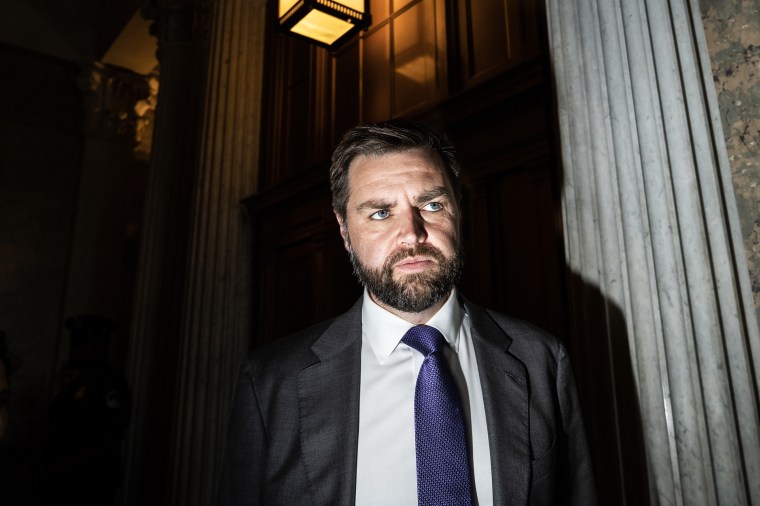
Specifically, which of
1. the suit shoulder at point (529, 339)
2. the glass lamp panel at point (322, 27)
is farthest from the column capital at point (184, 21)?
the suit shoulder at point (529, 339)

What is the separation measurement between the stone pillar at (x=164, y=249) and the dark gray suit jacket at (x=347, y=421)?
3.45 metres

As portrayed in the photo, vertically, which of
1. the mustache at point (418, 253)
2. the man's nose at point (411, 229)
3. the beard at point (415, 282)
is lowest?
the beard at point (415, 282)

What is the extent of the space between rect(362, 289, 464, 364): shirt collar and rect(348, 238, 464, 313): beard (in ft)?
0.13

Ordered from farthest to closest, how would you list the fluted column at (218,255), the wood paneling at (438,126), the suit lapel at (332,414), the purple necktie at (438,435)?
the fluted column at (218,255) < the wood paneling at (438,126) < the suit lapel at (332,414) < the purple necktie at (438,435)

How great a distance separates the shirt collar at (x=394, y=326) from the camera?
1529 mm

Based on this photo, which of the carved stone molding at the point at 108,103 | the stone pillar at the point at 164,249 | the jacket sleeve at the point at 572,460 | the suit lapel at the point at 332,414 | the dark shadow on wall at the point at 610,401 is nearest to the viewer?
the suit lapel at the point at 332,414

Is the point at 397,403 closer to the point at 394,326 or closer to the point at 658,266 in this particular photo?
the point at 394,326

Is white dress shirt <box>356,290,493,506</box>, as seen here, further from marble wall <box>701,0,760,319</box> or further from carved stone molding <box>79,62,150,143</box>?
carved stone molding <box>79,62,150,143</box>

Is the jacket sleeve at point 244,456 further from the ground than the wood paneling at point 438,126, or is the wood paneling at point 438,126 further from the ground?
the wood paneling at point 438,126

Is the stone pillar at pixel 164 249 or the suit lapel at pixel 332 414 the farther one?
the stone pillar at pixel 164 249

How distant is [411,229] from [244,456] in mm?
740

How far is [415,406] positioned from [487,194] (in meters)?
2.48

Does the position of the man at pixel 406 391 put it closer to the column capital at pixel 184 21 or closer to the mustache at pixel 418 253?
the mustache at pixel 418 253

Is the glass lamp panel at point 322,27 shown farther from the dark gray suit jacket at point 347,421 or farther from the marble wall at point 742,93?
the dark gray suit jacket at point 347,421
